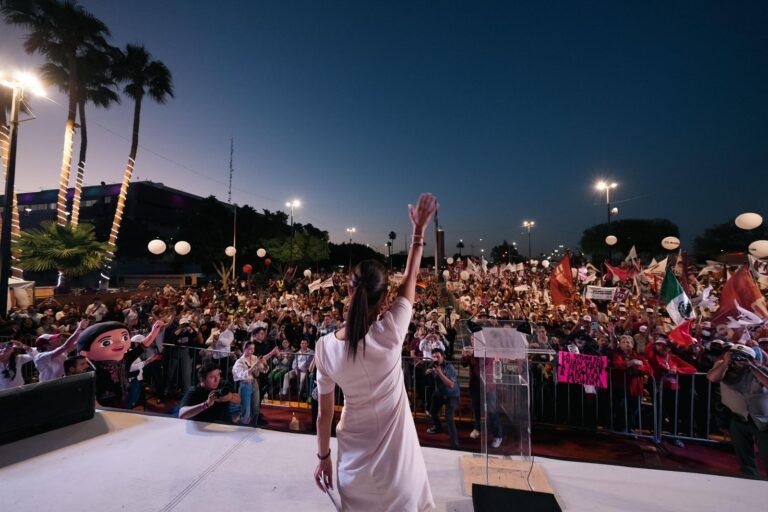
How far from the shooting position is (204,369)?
3.92 metres

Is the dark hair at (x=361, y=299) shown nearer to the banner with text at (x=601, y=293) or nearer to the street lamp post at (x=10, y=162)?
the street lamp post at (x=10, y=162)

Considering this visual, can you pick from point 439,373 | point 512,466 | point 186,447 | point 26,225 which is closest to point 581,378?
point 439,373

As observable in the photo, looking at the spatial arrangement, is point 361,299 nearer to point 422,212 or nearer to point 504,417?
point 422,212

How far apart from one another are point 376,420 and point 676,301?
8.85 metres

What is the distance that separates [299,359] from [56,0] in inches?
835

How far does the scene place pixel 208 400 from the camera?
3664 millimetres

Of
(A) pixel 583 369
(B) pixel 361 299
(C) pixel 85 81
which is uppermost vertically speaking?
(C) pixel 85 81

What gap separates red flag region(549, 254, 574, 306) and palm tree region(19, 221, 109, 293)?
18343 mm

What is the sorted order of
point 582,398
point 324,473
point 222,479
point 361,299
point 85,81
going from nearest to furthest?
point 361,299, point 324,473, point 222,479, point 582,398, point 85,81

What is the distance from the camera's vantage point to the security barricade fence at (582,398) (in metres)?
6.09

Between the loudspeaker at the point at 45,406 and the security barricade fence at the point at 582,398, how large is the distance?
1.92 meters

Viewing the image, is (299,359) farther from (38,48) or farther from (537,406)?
(38,48)

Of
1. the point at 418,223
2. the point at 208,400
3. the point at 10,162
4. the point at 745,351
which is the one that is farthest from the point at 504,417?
the point at 10,162

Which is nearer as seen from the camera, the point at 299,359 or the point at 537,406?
the point at 537,406
